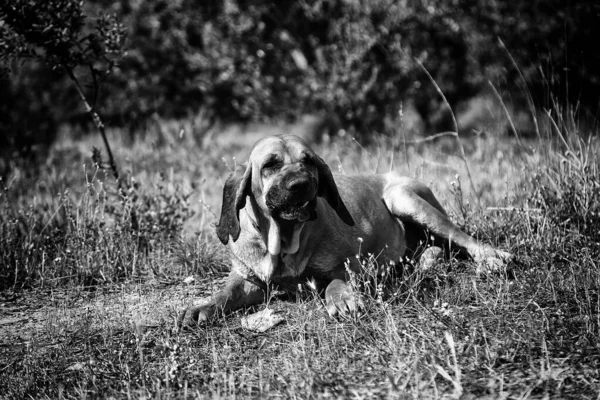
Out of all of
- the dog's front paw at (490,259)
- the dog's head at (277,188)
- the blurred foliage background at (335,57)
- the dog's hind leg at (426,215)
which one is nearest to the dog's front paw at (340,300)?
the dog's head at (277,188)

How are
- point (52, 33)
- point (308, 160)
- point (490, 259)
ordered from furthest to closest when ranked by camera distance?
1. point (52, 33)
2. point (490, 259)
3. point (308, 160)

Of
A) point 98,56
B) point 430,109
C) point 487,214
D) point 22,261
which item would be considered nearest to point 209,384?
point 22,261

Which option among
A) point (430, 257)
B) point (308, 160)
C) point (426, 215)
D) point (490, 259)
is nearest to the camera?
point (308, 160)

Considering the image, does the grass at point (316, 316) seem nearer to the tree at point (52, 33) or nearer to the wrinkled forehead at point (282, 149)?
the wrinkled forehead at point (282, 149)

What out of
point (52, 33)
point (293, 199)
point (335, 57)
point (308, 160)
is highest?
point (52, 33)

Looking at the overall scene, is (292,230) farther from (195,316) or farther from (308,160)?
(195,316)

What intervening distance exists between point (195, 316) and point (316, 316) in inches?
29.2

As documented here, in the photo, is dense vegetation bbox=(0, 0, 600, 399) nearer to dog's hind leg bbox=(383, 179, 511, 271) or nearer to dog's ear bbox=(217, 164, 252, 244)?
dog's hind leg bbox=(383, 179, 511, 271)

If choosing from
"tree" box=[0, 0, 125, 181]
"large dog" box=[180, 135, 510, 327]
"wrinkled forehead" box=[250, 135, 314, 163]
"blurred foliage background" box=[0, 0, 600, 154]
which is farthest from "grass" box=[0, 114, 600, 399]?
"blurred foliage background" box=[0, 0, 600, 154]

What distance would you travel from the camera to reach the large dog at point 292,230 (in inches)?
160

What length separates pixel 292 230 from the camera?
169 inches

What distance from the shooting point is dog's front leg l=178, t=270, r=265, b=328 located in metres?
4.09

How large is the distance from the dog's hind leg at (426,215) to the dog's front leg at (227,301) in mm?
1322

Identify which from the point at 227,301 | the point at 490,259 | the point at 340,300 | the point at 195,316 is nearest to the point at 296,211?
the point at 340,300
